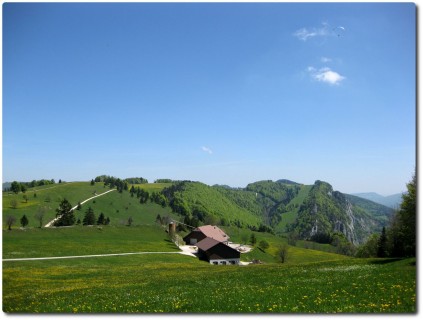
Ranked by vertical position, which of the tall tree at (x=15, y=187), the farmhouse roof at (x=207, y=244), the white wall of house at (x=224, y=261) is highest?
the tall tree at (x=15, y=187)

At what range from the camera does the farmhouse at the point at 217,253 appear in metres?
74.8

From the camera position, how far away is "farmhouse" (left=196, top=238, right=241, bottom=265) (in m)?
74.8

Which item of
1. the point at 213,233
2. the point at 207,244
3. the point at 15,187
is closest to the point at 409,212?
the point at 207,244

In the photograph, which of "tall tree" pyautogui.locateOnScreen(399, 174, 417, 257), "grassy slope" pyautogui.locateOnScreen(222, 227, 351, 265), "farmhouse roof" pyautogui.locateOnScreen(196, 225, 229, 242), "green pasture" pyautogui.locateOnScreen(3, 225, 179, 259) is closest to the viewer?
"tall tree" pyautogui.locateOnScreen(399, 174, 417, 257)

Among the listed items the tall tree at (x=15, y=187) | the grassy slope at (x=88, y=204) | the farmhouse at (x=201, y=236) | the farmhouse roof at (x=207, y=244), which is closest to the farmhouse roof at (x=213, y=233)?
the farmhouse at (x=201, y=236)

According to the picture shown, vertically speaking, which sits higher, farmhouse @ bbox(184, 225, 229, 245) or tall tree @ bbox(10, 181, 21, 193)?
tall tree @ bbox(10, 181, 21, 193)

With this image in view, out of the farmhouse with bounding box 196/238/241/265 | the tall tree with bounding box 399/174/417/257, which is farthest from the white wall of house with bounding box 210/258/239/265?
the tall tree with bounding box 399/174/417/257

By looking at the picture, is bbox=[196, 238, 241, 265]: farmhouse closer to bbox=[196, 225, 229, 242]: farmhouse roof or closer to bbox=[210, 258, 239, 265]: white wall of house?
bbox=[210, 258, 239, 265]: white wall of house

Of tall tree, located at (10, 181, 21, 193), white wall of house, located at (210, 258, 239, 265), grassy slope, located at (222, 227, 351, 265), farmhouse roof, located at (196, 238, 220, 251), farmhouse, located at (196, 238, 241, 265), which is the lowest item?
grassy slope, located at (222, 227, 351, 265)

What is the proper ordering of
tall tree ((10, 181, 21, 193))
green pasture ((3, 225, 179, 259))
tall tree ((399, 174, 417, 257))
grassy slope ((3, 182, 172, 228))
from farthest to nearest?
1. tall tree ((10, 181, 21, 193))
2. grassy slope ((3, 182, 172, 228))
3. green pasture ((3, 225, 179, 259))
4. tall tree ((399, 174, 417, 257))

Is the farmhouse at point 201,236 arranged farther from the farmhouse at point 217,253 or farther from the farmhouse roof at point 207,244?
the farmhouse at point 217,253

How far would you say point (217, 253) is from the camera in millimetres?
75938

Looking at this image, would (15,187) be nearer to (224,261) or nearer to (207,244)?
(207,244)

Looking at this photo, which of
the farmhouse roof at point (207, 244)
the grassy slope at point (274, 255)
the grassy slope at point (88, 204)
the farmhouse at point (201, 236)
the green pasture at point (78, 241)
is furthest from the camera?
the grassy slope at point (88, 204)
